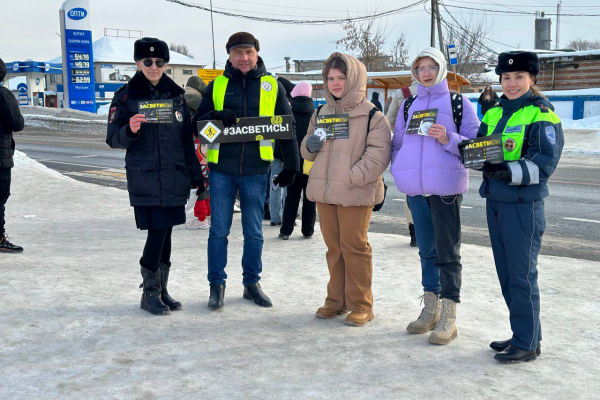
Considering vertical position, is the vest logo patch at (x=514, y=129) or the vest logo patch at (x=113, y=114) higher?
the vest logo patch at (x=113, y=114)

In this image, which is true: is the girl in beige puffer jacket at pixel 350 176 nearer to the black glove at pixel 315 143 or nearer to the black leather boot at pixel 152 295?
the black glove at pixel 315 143

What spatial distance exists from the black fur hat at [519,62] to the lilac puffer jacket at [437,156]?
0.39m

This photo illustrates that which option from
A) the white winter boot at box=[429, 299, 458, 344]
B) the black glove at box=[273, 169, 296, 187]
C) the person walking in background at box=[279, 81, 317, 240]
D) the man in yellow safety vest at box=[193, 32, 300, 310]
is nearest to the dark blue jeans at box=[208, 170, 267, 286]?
the man in yellow safety vest at box=[193, 32, 300, 310]

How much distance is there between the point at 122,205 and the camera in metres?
9.66

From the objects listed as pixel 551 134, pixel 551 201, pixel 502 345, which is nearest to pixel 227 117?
pixel 551 134

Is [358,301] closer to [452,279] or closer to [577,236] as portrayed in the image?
[452,279]

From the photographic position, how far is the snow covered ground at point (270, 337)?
3.33m

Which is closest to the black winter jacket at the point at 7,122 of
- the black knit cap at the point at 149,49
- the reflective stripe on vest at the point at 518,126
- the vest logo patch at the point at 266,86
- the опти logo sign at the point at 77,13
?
the black knit cap at the point at 149,49

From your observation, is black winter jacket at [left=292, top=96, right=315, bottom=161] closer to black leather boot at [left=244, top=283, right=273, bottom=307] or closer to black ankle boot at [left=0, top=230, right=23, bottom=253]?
black leather boot at [left=244, top=283, right=273, bottom=307]

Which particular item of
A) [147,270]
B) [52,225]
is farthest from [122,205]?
[147,270]

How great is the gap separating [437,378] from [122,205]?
282 inches

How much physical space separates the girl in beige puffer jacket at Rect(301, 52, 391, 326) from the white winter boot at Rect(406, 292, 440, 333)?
0.36 metres

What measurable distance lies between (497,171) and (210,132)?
2.07m

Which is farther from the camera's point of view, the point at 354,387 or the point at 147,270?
the point at 147,270
